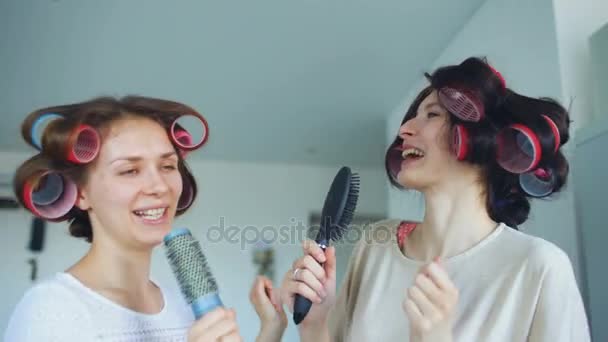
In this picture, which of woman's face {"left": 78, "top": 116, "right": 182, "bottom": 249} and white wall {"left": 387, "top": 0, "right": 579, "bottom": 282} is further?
white wall {"left": 387, "top": 0, "right": 579, "bottom": 282}

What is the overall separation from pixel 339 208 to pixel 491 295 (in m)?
0.22

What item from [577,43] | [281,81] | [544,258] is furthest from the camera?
[281,81]

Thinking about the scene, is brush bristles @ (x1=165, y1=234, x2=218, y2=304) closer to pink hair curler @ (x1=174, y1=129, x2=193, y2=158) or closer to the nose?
pink hair curler @ (x1=174, y1=129, x2=193, y2=158)

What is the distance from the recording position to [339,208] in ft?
2.23

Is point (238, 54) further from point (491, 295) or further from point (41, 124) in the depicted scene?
point (491, 295)

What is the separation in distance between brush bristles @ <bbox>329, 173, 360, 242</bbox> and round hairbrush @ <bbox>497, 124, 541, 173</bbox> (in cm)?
20

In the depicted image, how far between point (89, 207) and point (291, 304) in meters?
0.29

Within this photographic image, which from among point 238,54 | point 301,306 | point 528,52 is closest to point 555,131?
point 301,306

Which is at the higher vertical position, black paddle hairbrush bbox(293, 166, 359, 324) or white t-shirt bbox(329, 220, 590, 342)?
black paddle hairbrush bbox(293, 166, 359, 324)

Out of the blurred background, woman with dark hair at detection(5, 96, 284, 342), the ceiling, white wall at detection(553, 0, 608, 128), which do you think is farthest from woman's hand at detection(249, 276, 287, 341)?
the ceiling

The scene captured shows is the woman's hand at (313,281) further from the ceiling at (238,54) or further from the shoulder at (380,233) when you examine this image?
the ceiling at (238,54)

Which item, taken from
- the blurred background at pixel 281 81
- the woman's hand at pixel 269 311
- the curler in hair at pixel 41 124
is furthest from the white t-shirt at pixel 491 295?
the curler in hair at pixel 41 124

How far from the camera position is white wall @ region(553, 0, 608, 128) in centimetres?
116

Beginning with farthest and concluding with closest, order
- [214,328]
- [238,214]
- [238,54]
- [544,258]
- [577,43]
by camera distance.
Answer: [238,214]
[238,54]
[577,43]
[544,258]
[214,328]
